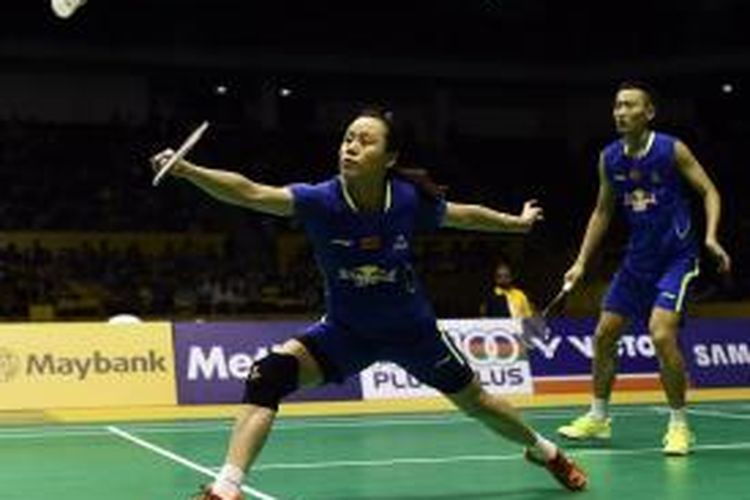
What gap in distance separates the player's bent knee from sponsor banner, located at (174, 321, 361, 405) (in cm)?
589

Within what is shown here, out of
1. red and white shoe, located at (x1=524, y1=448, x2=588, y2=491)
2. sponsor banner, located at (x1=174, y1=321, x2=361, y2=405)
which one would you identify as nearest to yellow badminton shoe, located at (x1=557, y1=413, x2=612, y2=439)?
red and white shoe, located at (x1=524, y1=448, x2=588, y2=491)

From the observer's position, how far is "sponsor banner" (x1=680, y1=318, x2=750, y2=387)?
13.8 meters

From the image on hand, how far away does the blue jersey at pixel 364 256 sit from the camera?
6.21 metres

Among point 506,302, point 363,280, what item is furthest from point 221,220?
point 363,280

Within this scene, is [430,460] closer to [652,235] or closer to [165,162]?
[652,235]

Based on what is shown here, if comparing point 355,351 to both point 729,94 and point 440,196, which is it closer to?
point 440,196

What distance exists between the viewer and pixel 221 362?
12312mm

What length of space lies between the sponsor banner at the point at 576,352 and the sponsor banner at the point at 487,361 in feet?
0.61

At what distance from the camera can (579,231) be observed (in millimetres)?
29078

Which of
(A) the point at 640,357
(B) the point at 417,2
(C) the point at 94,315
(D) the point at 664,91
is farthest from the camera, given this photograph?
(D) the point at 664,91

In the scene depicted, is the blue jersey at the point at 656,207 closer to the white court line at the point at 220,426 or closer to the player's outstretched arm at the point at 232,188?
the white court line at the point at 220,426

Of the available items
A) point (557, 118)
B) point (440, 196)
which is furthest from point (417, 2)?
Answer: point (440, 196)

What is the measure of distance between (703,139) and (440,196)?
1093 inches

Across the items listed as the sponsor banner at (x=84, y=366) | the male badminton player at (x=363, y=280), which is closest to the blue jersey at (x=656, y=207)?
the male badminton player at (x=363, y=280)
